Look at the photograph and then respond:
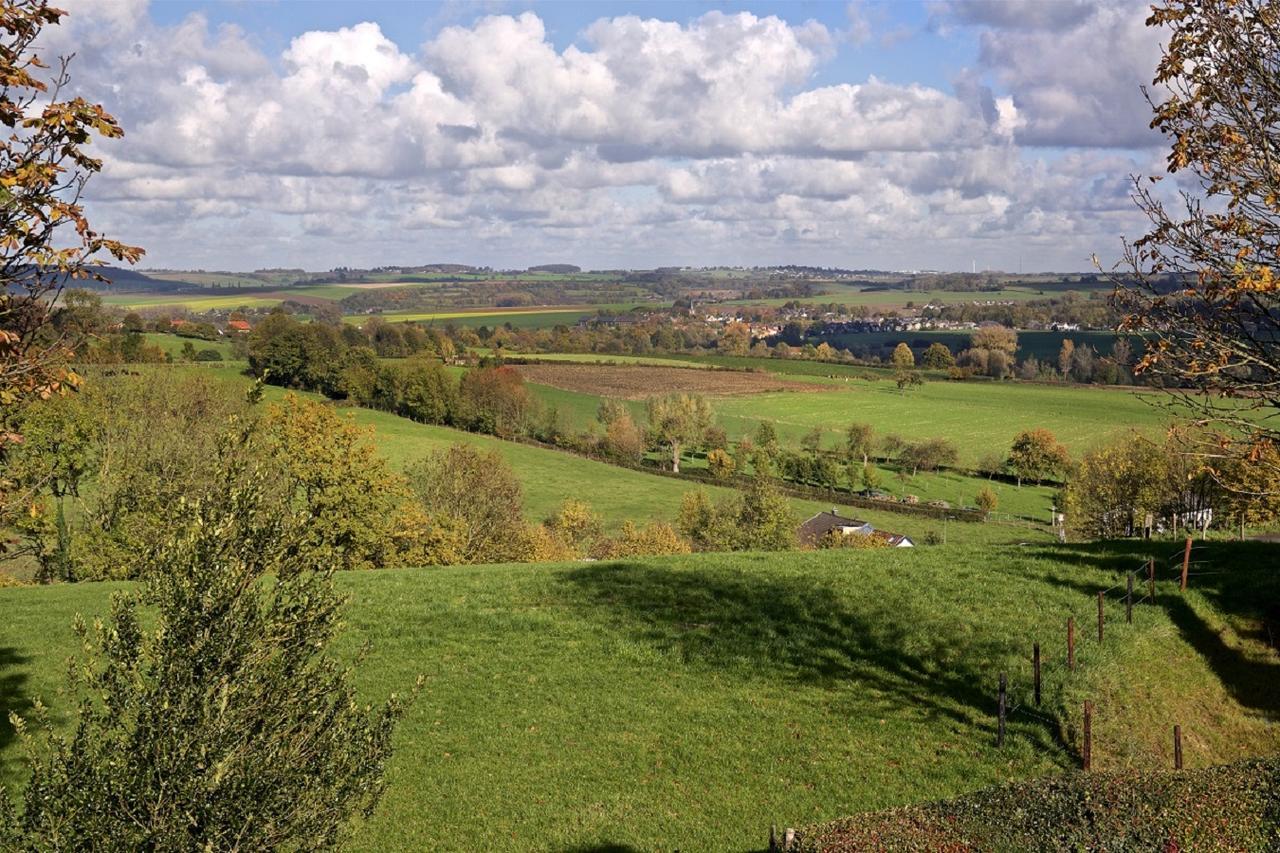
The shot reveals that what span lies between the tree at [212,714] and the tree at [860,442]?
107 metres

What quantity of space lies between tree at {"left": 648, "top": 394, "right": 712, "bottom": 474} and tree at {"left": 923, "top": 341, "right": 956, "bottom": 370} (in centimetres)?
8843

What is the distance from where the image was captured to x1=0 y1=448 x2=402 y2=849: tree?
282 inches

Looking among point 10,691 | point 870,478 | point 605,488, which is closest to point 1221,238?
point 10,691

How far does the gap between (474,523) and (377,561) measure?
1426 cm

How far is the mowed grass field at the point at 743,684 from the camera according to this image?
15.6m

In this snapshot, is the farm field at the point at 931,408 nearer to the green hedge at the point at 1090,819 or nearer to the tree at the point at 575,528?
the tree at the point at 575,528

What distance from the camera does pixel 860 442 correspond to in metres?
112

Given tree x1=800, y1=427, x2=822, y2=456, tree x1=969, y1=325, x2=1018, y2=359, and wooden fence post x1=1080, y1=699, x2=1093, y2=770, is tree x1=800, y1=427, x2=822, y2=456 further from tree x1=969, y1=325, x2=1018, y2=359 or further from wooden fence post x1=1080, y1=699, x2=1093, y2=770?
wooden fence post x1=1080, y1=699, x2=1093, y2=770

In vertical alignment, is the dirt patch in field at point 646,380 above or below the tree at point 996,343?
below

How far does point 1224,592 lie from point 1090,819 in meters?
16.4

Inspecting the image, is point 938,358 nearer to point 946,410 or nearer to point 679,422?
point 946,410

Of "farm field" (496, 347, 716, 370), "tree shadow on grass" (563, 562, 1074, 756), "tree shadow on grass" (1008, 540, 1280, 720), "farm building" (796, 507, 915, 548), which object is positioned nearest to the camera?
"tree shadow on grass" (563, 562, 1074, 756)

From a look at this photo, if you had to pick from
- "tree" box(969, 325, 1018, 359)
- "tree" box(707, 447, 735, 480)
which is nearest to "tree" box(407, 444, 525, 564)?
"tree" box(707, 447, 735, 480)

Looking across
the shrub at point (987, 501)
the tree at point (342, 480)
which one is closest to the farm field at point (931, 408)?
the shrub at point (987, 501)
